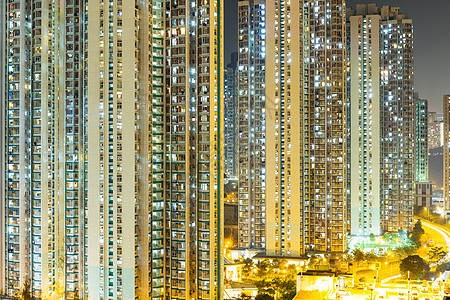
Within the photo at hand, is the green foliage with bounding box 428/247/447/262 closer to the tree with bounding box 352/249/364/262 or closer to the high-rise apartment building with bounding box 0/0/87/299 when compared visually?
the tree with bounding box 352/249/364/262

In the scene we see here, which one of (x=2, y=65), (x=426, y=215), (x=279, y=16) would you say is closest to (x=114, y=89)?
(x=2, y=65)

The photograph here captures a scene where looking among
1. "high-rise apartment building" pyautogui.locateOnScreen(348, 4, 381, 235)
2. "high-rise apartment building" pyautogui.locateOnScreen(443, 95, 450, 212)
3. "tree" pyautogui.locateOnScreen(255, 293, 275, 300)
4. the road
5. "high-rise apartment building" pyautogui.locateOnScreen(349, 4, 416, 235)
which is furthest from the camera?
"high-rise apartment building" pyautogui.locateOnScreen(443, 95, 450, 212)

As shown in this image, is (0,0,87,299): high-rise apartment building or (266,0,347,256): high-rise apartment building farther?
(266,0,347,256): high-rise apartment building

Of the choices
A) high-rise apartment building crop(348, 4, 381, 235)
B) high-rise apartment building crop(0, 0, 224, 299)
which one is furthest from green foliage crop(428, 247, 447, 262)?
high-rise apartment building crop(0, 0, 224, 299)

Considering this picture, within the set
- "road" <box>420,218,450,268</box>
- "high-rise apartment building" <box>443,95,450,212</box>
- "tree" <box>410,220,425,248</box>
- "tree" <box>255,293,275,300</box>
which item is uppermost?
"high-rise apartment building" <box>443,95,450,212</box>

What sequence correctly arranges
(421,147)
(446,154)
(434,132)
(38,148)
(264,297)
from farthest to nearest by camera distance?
(434,132) < (421,147) < (446,154) < (38,148) < (264,297)

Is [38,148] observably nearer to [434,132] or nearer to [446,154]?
[446,154]

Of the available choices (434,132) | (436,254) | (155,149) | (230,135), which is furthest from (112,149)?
(434,132)
